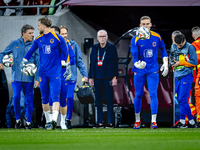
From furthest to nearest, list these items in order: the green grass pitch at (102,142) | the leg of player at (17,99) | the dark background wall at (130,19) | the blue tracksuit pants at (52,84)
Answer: the dark background wall at (130,19), the leg of player at (17,99), the blue tracksuit pants at (52,84), the green grass pitch at (102,142)

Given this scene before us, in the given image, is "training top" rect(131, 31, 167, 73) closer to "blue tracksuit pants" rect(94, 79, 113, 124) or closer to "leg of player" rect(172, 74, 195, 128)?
"leg of player" rect(172, 74, 195, 128)

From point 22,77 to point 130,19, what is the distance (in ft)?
8.90

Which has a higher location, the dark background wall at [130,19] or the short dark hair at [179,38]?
the dark background wall at [130,19]

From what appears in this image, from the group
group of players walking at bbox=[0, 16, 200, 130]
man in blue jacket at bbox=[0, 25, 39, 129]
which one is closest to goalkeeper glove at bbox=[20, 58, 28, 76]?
group of players walking at bbox=[0, 16, 200, 130]

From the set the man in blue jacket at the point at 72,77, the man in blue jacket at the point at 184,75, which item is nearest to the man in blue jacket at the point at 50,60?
the man in blue jacket at the point at 72,77

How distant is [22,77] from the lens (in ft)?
22.7

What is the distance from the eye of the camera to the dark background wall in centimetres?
823

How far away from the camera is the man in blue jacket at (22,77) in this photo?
688cm

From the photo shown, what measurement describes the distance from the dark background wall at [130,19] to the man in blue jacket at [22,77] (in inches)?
60.1

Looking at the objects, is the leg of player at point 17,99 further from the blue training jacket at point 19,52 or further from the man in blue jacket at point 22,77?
the blue training jacket at point 19,52

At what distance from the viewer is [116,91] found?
26.9ft

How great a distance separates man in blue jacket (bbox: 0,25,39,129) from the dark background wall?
153cm

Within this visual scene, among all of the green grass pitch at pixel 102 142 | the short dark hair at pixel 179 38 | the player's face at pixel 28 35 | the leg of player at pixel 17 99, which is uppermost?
A: the player's face at pixel 28 35

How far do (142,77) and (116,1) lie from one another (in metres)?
1.90
